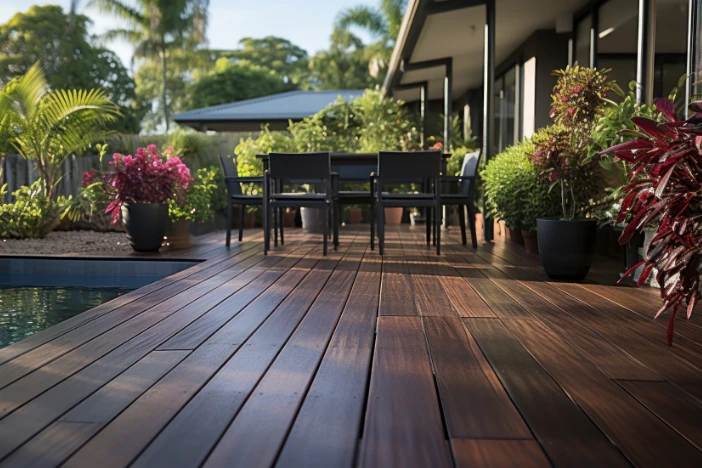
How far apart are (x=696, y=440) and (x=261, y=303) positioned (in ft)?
6.72

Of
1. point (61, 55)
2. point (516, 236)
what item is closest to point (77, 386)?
point (516, 236)

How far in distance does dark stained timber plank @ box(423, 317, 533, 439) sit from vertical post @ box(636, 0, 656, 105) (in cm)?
289

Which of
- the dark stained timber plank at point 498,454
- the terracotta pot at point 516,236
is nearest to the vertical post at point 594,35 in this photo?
the terracotta pot at point 516,236

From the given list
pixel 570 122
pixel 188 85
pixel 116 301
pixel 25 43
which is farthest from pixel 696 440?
pixel 188 85

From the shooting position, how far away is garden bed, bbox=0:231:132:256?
220 inches

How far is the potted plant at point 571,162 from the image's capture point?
3.85 meters

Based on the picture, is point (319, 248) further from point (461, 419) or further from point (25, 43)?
point (25, 43)

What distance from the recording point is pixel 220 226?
11.0m

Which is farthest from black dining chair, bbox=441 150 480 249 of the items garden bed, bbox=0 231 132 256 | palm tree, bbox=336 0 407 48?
palm tree, bbox=336 0 407 48

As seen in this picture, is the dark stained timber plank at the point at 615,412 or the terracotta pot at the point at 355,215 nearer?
A: the dark stained timber plank at the point at 615,412

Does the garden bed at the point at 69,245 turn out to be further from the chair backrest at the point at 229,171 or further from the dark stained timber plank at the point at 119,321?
the dark stained timber plank at the point at 119,321

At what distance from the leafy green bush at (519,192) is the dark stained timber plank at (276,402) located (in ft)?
9.51

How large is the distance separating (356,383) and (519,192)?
391 centimetres

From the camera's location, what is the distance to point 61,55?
23.3 meters
